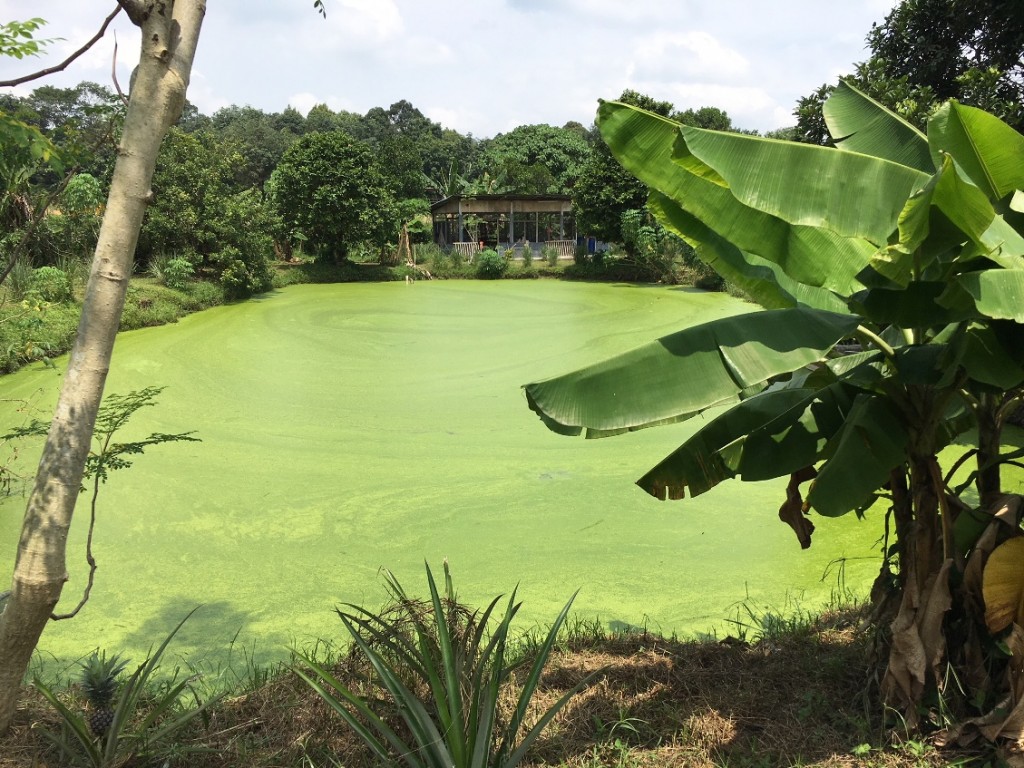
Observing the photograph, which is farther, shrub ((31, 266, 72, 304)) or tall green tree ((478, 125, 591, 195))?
tall green tree ((478, 125, 591, 195))

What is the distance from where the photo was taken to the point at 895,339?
1998 millimetres

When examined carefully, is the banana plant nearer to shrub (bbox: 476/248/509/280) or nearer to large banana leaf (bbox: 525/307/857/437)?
large banana leaf (bbox: 525/307/857/437)

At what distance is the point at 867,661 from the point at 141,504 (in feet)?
10.7

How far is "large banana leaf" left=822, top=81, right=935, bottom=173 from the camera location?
6.30 feet

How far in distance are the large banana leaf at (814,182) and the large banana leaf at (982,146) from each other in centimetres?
Answer: 12

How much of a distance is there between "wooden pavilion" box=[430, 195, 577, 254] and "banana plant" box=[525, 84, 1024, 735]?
1569 centimetres

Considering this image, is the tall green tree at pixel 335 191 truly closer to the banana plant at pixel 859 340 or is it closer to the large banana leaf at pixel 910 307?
the banana plant at pixel 859 340

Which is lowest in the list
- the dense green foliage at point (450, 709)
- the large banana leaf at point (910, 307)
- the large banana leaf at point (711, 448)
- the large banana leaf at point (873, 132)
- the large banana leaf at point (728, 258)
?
the dense green foliage at point (450, 709)

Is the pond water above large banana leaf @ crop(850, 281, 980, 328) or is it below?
below

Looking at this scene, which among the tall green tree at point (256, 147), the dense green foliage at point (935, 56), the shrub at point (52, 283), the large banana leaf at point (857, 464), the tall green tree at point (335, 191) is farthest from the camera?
the tall green tree at point (256, 147)

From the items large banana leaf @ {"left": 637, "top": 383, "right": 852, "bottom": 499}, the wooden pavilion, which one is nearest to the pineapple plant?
large banana leaf @ {"left": 637, "top": 383, "right": 852, "bottom": 499}

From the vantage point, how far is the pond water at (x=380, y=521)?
9.26 ft

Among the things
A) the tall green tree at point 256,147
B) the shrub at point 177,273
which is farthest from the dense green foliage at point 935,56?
the tall green tree at point 256,147

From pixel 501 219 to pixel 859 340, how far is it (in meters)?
20.1
